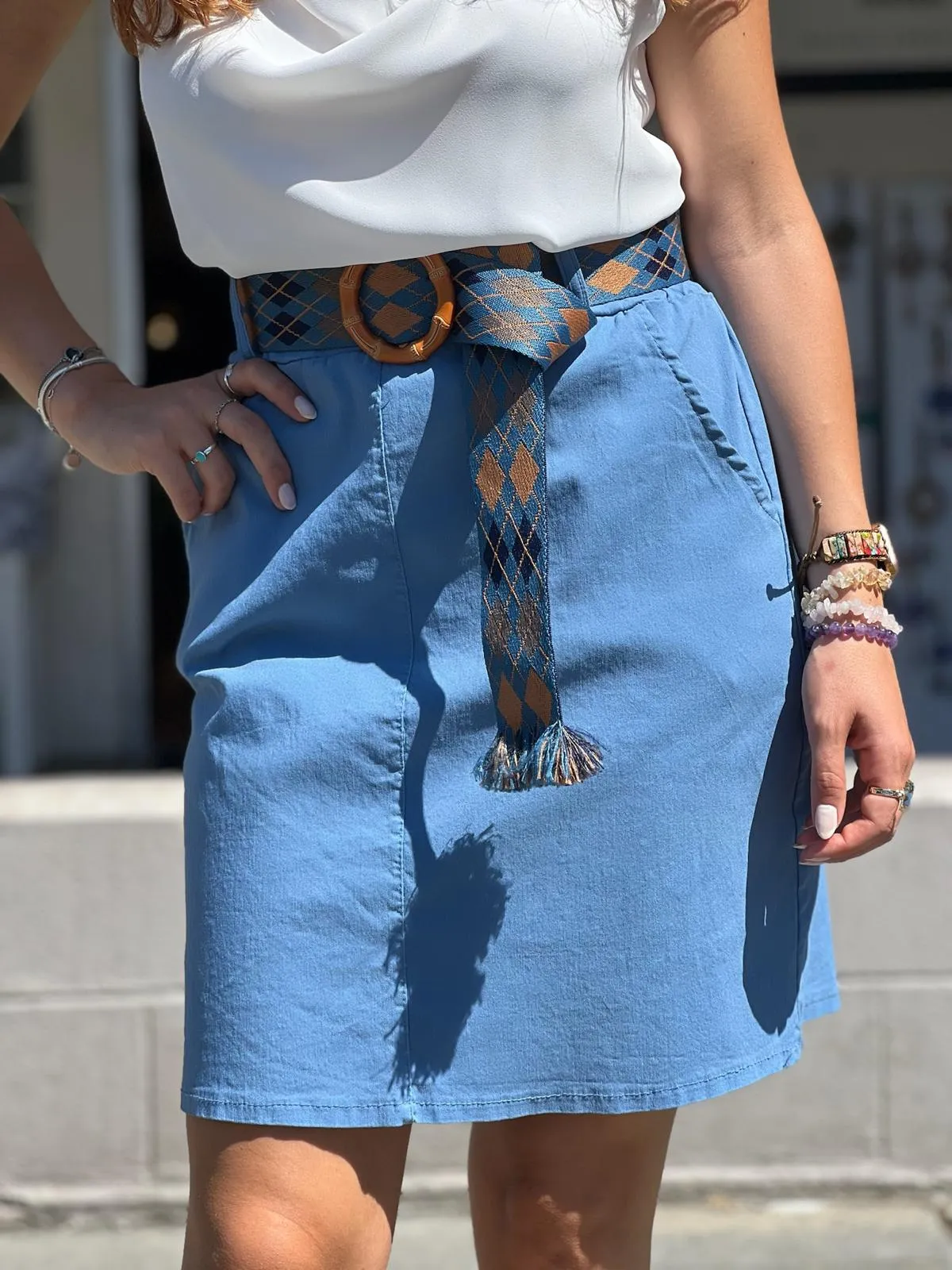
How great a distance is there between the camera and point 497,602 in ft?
3.89

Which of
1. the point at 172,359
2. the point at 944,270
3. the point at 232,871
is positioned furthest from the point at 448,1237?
the point at 944,270

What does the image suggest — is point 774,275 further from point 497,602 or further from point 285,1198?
point 285,1198

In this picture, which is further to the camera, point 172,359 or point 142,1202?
point 172,359

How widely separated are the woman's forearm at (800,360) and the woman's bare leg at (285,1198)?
0.59 metres

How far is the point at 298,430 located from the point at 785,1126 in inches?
75.0

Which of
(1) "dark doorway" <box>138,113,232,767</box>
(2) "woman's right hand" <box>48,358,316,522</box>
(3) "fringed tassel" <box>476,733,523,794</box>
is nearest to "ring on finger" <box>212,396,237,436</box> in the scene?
(2) "woman's right hand" <box>48,358,316,522</box>

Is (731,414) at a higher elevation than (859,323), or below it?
higher

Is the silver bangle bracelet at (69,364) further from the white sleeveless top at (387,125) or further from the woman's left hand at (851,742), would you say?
the woman's left hand at (851,742)

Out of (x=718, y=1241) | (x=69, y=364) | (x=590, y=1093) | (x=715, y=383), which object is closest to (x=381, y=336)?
(x=715, y=383)

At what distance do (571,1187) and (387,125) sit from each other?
0.83 meters

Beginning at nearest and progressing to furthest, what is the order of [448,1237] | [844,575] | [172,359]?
[844,575], [448,1237], [172,359]

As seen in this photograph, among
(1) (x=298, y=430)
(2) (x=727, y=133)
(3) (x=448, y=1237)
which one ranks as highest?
(2) (x=727, y=133)

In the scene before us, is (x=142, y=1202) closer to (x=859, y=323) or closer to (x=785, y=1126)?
(x=785, y=1126)

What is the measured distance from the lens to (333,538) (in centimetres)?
121
